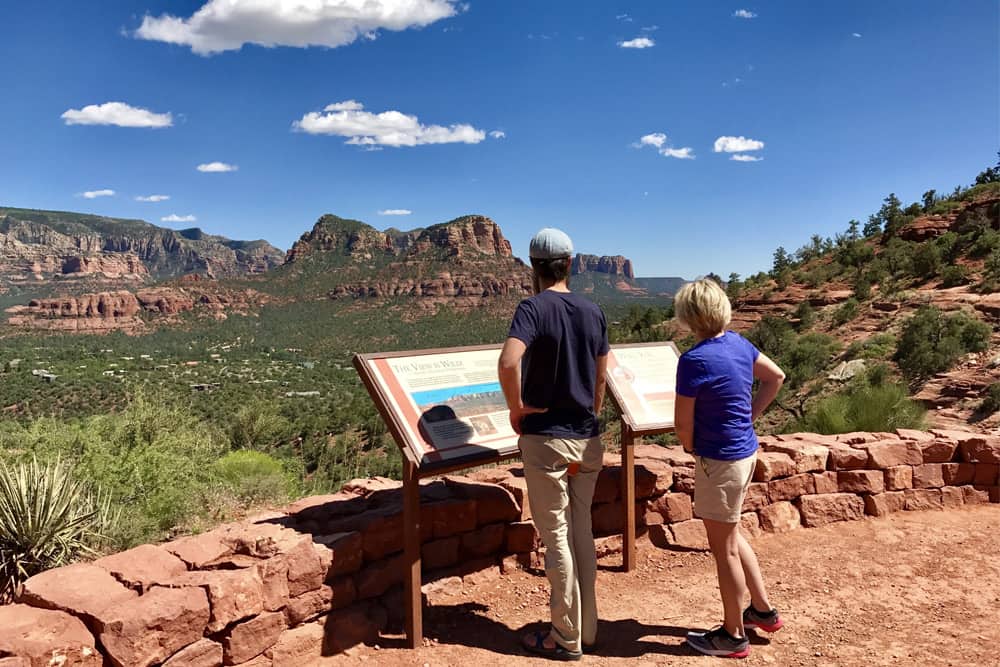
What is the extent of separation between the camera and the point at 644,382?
15.6 feet

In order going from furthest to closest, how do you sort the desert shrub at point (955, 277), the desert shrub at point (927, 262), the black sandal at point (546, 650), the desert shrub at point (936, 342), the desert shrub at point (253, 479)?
1. the desert shrub at point (927, 262)
2. the desert shrub at point (955, 277)
3. the desert shrub at point (936, 342)
4. the desert shrub at point (253, 479)
5. the black sandal at point (546, 650)

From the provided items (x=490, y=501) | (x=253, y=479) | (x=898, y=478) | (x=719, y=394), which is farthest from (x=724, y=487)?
(x=253, y=479)

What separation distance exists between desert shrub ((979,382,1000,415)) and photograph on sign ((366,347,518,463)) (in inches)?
396

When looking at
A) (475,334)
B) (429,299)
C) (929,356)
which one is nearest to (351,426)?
(929,356)

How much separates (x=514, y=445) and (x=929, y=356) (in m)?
13.8

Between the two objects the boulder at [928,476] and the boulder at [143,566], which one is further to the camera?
the boulder at [928,476]

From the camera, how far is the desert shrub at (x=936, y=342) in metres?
13.7

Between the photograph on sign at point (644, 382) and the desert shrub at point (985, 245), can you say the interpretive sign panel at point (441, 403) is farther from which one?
the desert shrub at point (985, 245)

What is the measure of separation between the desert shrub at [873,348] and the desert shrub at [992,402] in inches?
231

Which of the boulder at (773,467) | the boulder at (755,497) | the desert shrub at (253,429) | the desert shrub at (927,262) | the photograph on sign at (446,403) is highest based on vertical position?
the desert shrub at (927,262)

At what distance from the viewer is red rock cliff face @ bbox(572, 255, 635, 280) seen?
6959 inches

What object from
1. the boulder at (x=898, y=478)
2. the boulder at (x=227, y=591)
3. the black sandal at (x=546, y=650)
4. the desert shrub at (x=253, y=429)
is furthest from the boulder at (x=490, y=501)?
the desert shrub at (x=253, y=429)

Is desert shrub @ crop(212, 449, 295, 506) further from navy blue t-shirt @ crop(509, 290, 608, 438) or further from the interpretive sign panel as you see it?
navy blue t-shirt @ crop(509, 290, 608, 438)

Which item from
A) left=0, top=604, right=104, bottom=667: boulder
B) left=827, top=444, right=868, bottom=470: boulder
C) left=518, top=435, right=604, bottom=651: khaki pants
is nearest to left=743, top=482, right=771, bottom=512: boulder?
left=827, top=444, right=868, bottom=470: boulder
